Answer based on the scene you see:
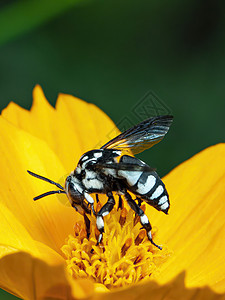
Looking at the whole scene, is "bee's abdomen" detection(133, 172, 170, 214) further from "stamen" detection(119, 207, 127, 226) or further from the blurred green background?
the blurred green background

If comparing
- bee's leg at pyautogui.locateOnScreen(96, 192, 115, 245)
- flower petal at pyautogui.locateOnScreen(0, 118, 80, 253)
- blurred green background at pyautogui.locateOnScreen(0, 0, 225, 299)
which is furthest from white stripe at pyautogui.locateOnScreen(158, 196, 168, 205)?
blurred green background at pyautogui.locateOnScreen(0, 0, 225, 299)

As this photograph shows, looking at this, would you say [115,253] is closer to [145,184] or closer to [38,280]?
[145,184]

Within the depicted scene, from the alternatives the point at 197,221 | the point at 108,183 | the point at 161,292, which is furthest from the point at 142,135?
the point at 161,292

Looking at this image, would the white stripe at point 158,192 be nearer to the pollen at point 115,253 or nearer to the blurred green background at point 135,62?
the pollen at point 115,253

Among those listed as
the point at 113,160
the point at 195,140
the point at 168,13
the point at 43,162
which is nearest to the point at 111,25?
the point at 168,13

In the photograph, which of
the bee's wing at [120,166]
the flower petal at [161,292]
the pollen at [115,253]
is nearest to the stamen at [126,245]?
the pollen at [115,253]
